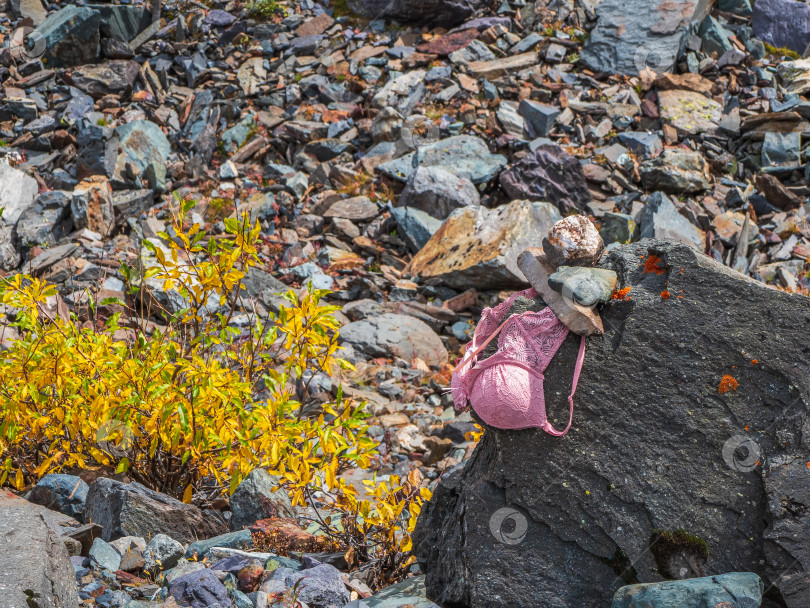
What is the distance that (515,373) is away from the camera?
295 cm

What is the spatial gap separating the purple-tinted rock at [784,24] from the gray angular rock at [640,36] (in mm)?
948

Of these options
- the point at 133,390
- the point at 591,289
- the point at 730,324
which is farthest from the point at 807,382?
the point at 133,390

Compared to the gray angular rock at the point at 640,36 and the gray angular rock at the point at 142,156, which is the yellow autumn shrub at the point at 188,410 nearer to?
the gray angular rock at the point at 142,156

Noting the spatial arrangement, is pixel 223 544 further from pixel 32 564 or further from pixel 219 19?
pixel 219 19

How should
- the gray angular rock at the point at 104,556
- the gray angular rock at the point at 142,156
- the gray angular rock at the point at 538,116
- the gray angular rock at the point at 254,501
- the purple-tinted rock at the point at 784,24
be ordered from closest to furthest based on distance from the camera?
the gray angular rock at the point at 104,556 < the gray angular rock at the point at 254,501 < the gray angular rock at the point at 142,156 < the gray angular rock at the point at 538,116 < the purple-tinted rock at the point at 784,24

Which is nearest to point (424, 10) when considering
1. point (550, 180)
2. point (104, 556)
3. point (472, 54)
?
point (472, 54)

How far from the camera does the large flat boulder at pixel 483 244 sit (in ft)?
26.3

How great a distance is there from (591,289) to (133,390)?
2248mm

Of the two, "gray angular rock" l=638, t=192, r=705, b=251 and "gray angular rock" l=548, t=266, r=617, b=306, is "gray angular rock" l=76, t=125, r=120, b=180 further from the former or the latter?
"gray angular rock" l=548, t=266, r=617, b=306

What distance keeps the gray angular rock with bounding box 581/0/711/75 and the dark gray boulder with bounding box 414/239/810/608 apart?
9.18m

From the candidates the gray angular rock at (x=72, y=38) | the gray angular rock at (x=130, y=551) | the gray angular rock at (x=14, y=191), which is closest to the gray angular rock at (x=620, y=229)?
the gray angular rock at (x=130, y=551)

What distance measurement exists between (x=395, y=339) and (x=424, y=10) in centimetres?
770

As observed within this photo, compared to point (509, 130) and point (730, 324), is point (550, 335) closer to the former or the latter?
point (730, 324)

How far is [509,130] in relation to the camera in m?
10.5
